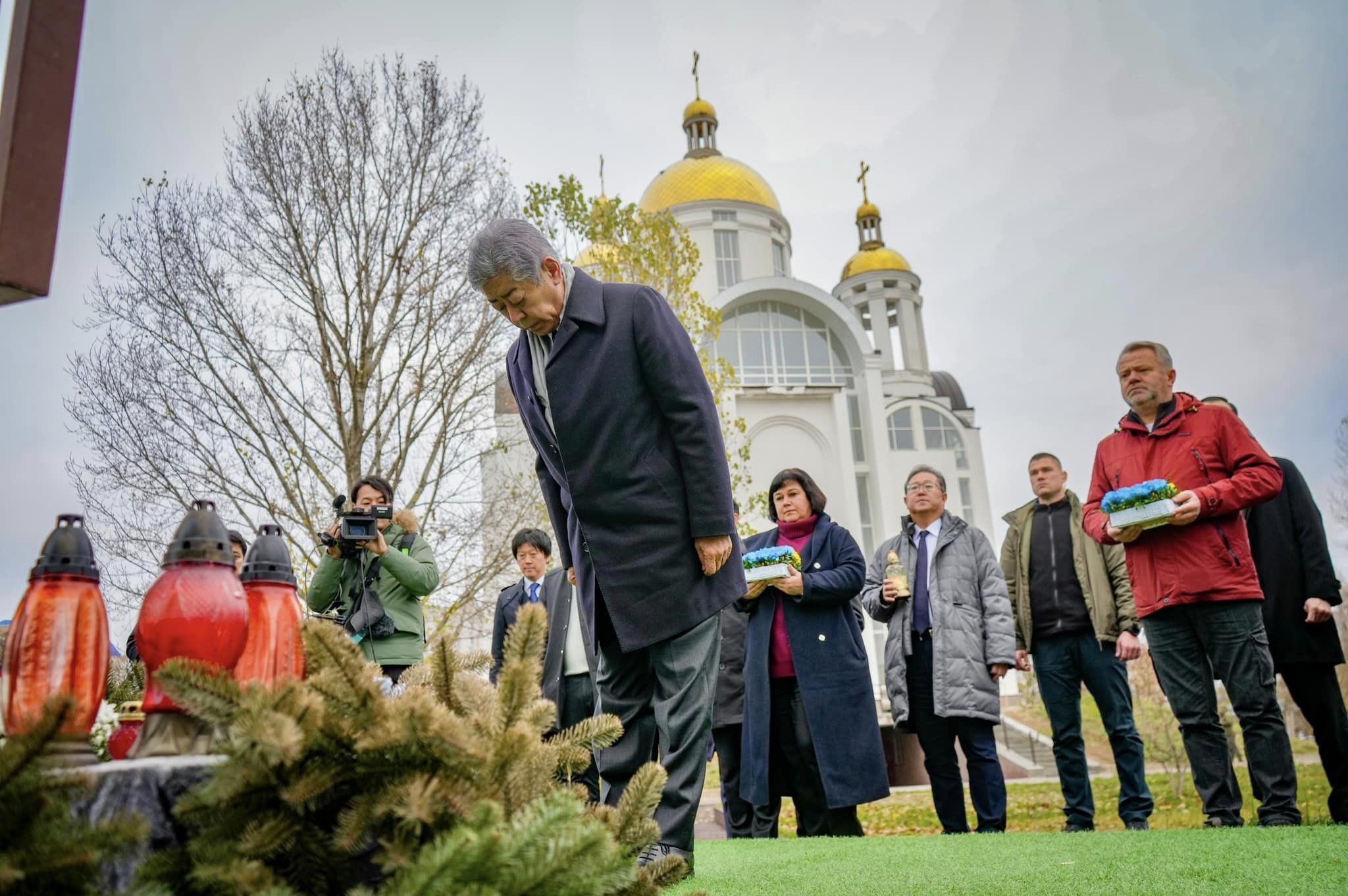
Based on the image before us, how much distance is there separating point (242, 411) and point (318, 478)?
1.20 m

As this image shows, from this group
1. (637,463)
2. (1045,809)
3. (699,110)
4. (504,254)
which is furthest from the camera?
(699,110)

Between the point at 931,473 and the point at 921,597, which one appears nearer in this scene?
the point at 921,597

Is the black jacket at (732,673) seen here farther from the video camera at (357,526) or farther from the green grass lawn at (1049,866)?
the video camera at (357,526)

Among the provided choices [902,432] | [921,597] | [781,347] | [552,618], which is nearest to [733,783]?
[552,618]

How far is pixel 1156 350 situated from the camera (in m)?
4.62

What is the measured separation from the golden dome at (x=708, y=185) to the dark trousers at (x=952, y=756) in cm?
3383

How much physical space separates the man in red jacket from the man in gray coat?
42.1 inches

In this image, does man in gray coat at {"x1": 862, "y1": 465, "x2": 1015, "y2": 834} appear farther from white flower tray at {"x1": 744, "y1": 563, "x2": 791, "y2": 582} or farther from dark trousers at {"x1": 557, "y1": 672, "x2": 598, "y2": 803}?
dark trousers at {"x1": 557, "y1": 672, "x2": 598, "y2": 803}

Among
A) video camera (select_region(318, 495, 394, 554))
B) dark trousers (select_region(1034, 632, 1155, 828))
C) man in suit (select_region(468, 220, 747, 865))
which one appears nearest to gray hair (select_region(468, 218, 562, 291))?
man in suit (select_region(468, 220, 747, 865))

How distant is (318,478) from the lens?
37.4 ft

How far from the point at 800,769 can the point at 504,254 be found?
3776 millimetres

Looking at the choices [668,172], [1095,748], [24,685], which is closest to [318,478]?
[24,685]

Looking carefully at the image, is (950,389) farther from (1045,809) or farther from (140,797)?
(140,797)

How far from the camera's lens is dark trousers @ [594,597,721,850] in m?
2.77
